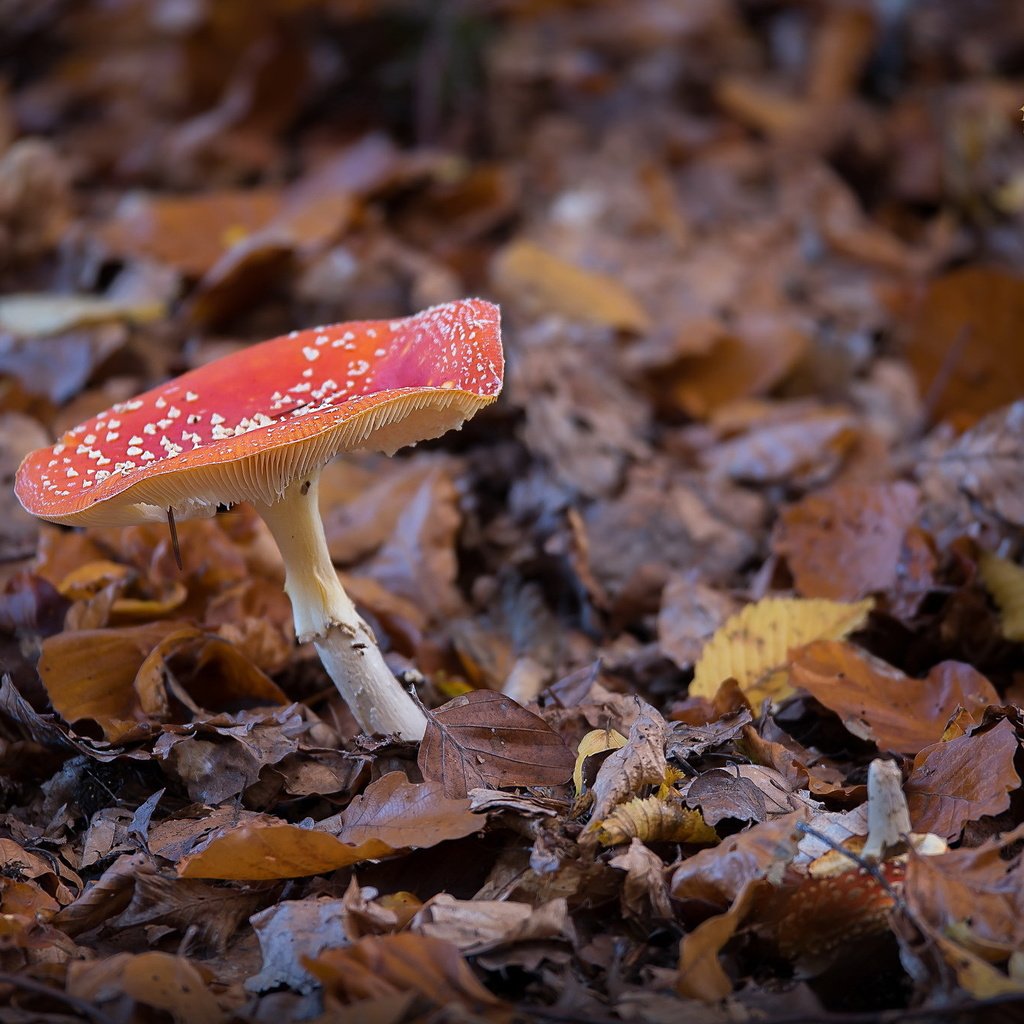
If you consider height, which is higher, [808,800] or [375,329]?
[375,329]

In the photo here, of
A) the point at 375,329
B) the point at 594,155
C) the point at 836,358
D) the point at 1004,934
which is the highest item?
the point at 375,329

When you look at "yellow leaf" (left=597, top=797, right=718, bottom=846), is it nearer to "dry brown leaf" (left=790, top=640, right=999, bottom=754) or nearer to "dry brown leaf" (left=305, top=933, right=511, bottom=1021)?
"dry brown leaf" (left=305, top=933, right=511, bottom=1021)

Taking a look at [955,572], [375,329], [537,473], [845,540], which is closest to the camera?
[375,329]

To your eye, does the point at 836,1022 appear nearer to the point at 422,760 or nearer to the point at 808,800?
the point at 808,800

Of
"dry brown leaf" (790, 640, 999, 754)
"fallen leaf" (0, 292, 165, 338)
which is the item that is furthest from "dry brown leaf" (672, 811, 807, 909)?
"fallen leaf" (0, 292, 165, 338)

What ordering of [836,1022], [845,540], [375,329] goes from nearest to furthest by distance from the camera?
[836,1022]
[375,329]
[845,540]

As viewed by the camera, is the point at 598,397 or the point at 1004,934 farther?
the point at 598,397

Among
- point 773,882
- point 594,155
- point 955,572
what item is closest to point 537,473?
point 955,572

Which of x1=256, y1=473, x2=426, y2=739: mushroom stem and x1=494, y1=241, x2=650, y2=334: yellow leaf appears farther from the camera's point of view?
x1=494, y1=241, x2=650, y2=334: yellow leaf
